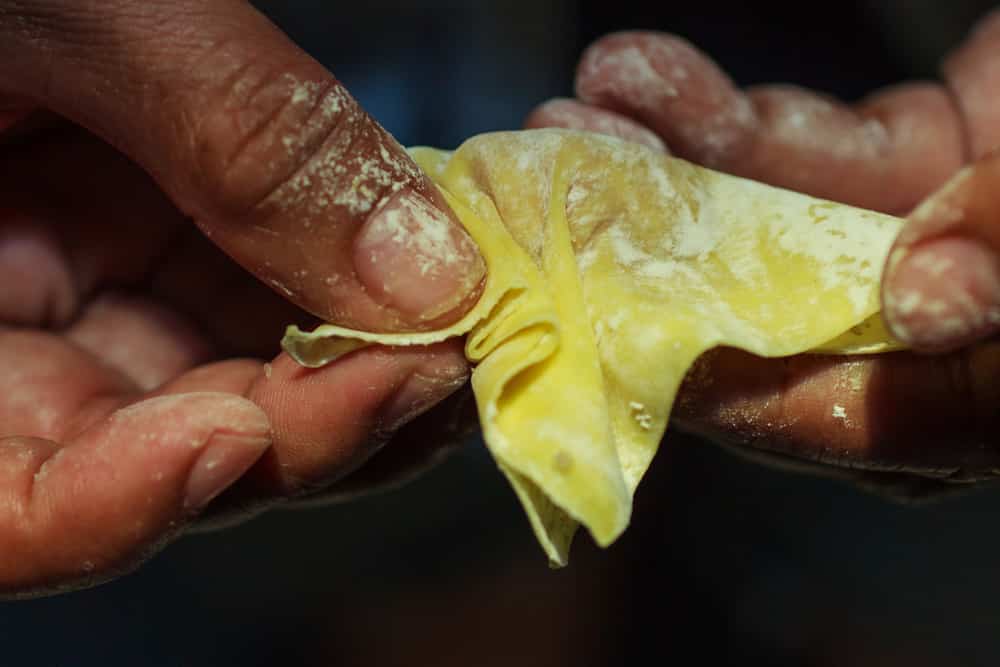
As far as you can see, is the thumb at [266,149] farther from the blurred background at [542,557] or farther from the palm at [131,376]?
the blurred background at [542,557]

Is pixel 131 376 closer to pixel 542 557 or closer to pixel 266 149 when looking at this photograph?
pixel 266 149

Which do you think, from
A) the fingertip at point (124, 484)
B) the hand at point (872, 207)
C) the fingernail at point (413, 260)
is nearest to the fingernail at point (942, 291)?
the hand at point (872, 207)

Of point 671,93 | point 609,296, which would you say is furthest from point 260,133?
point 671,93

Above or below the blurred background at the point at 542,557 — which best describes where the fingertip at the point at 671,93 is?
above

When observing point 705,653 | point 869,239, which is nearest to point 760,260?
point 869,239

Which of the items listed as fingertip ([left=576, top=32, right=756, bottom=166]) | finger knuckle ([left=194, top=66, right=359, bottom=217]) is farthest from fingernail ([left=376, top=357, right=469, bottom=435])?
fingertip ([left=576, top=32, right=756, bottom=166])

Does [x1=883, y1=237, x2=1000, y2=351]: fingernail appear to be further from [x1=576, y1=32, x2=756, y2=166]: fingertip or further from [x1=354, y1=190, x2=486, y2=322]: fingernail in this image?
[x1=576, y1=32, x2=756, y2=166]: fingertip
